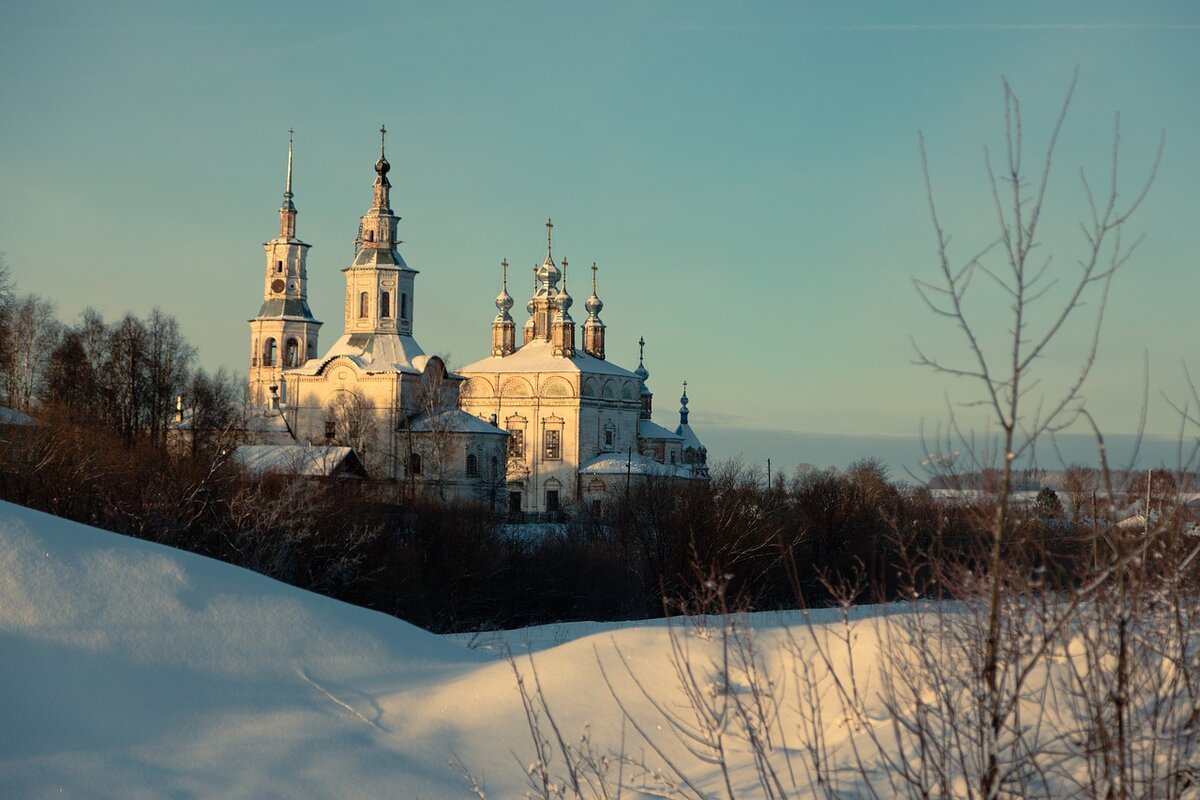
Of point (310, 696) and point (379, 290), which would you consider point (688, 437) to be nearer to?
point (379, 290)

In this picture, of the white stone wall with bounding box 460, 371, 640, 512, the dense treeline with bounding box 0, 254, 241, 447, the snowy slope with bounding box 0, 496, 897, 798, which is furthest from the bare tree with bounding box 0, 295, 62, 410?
the snowy slope with bounding box 0, 496, 897, 798

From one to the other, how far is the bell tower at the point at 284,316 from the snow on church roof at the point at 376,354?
10.00 ft

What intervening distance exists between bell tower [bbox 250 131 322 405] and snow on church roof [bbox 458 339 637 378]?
7.29m

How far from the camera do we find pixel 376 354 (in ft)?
155

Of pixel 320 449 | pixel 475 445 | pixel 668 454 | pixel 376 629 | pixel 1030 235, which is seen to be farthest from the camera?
pixel 668 454

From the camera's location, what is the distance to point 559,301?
56.7 m

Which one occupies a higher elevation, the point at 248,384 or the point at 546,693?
the point at 248,384

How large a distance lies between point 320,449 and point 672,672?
28.2m

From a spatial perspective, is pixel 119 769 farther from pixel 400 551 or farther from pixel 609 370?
pixel 609 370

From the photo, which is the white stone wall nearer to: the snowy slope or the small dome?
the small dome

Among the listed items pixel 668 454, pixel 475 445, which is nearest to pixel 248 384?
pixel 475 445

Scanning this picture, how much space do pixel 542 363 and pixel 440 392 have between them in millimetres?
7354

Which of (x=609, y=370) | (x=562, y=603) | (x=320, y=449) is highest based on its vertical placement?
(x=609, y=370)

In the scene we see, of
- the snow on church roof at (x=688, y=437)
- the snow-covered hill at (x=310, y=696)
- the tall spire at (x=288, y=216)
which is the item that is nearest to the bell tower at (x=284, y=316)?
the tall spire at (x=288, y=216)
